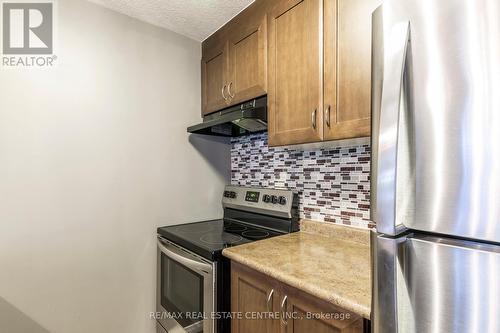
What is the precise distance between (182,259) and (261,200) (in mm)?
648

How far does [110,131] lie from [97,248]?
716 millimetres

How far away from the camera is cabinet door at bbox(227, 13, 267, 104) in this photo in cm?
148

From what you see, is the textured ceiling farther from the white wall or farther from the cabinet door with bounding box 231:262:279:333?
the cabinet door with bounding box 231:262:279:333

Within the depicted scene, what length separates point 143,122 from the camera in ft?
5.70

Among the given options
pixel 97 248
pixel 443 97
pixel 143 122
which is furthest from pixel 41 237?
pixel 443 97

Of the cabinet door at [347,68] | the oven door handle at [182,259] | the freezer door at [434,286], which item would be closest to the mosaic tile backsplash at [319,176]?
the cabinet door at [347,68]

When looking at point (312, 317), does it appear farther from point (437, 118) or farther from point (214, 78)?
point (214, 78)

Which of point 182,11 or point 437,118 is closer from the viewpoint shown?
point 437,118

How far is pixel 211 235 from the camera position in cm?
158

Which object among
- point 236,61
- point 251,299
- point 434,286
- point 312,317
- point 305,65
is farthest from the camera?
point 236,61

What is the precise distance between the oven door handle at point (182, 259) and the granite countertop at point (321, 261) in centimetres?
14

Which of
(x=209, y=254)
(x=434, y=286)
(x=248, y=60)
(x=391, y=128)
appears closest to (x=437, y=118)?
(x=391, y=128)

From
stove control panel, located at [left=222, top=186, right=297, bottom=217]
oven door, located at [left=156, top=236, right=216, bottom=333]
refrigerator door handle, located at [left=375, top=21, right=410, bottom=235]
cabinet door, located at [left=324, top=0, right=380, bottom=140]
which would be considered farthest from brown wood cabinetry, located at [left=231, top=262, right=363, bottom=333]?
cabinet door, located at [left=324, top=0, right=380, bottom=140]

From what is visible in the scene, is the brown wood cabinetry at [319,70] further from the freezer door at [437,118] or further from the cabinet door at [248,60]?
the freezer door at [437,118]
